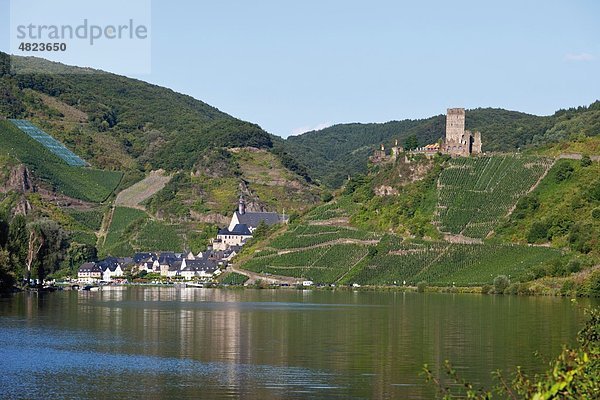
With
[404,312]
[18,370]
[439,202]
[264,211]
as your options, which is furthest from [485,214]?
[18,370]

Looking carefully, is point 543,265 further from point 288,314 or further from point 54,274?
point 54,274

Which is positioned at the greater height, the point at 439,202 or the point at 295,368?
the point at 439,202

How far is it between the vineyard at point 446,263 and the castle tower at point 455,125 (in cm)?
2751

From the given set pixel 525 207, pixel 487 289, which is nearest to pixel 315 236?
pixel 525 207

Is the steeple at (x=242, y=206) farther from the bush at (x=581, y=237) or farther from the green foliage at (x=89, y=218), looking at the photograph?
the bush at (x=581, y=237)

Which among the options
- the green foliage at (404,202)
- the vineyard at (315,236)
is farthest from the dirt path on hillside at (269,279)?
the green foliage at (404,202)

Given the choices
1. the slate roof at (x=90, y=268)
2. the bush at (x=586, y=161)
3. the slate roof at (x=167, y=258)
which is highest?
the bush at (x=586, y=161)

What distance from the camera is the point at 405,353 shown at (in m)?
52.8

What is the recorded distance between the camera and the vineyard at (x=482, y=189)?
428 ft

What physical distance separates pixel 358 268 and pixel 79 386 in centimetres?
8728

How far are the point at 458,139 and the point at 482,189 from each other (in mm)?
18185

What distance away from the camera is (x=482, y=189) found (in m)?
137

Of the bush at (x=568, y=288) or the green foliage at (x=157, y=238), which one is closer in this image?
the bush at (x=568, y=288)

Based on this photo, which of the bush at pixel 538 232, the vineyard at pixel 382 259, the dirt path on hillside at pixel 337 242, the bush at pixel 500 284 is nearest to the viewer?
the bush at pixel 500 284
